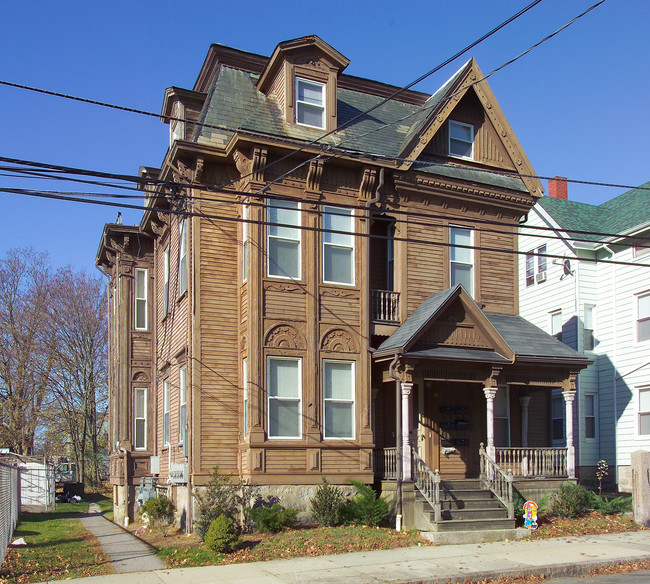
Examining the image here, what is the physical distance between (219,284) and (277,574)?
305 inches

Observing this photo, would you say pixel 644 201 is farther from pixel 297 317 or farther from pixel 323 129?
pixel 297 317

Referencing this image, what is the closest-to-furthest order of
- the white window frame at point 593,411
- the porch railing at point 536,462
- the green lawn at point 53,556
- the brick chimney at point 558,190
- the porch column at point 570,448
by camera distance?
the green lawn at point 53,556 → the porch railing at point 536,462 → the porch column at point 570,448 → the white window frame at point 593,411 → the brick chimney at point 558,190

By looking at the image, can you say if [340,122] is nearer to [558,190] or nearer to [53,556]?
[53,556]

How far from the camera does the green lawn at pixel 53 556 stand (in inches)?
481

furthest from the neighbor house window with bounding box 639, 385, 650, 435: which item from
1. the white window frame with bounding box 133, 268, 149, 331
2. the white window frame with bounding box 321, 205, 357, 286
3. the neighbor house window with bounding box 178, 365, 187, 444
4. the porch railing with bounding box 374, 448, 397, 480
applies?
the white window frame with bounding box 133, 268, 149, 331

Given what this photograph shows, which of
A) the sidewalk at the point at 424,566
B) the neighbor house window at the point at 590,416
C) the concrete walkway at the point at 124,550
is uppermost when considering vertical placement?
the neighbor house window at the point at 590,416

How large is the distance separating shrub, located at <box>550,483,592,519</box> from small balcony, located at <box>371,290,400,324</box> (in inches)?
222

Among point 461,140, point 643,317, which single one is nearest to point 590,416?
point 643,317

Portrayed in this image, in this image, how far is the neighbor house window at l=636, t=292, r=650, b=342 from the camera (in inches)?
968

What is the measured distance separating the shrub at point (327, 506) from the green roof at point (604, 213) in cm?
1484

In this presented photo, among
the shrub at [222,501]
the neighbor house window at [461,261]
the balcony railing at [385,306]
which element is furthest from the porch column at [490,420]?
the shrub at [222,501]

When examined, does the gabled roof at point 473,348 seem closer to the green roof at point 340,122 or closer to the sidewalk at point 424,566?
the green roof at point 340,122

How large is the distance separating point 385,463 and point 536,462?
12.3 feet

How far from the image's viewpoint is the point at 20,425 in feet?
155
